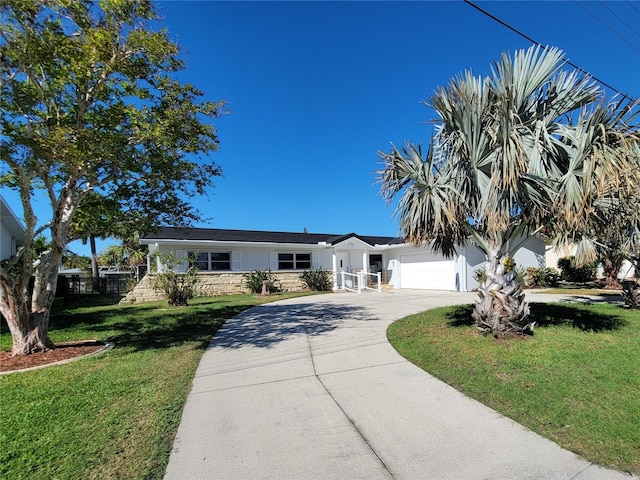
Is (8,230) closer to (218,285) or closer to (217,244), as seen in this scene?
(217,244)

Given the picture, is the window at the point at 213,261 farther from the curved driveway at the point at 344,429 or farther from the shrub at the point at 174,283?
the curved driveway at the point at 344,429

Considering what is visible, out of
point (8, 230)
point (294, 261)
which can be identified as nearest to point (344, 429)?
point (294, 261)

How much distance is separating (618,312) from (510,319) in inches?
224

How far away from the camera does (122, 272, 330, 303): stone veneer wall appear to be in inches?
663

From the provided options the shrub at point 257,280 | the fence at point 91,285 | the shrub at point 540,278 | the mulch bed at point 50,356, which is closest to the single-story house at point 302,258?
the shrub at point 257,280

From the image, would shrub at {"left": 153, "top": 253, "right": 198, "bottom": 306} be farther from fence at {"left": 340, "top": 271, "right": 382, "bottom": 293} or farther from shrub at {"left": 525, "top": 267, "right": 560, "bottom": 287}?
shrub at {"left": 525, "top": 267, "right": 560, "bottom": 287}

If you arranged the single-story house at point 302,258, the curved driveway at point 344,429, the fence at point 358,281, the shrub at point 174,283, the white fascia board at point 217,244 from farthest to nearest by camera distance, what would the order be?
1. the fence at point 358,281
2. the single-story house at point 302,258
3. the white fascia board at point 217,244
4. the shrub at point 174,283
5. the curved driveway at point 344,429

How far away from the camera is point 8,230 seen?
1630 centimetres

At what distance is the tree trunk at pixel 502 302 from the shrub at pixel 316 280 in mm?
14460

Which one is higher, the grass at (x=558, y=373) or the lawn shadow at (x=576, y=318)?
the lawn shadow at (x=576, y=318)

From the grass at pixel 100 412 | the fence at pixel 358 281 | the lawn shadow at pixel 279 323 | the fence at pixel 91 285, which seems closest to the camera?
the grass at pixel 100 412

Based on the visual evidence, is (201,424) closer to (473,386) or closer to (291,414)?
(291,414)

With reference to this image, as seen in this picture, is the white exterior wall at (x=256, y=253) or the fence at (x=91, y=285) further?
the white exterior wall at (x=256, y=253)

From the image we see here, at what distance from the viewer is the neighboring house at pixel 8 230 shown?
496 inches
